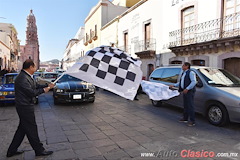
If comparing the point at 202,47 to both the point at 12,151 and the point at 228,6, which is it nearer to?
the point at 228,6

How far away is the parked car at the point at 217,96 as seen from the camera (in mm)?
5066

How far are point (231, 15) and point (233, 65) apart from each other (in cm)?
249

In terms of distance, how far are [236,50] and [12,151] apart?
386 inches

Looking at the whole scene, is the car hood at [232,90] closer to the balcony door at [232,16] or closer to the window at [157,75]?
the window at [157,75]

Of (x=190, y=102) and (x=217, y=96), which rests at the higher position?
(x=217, y=96)

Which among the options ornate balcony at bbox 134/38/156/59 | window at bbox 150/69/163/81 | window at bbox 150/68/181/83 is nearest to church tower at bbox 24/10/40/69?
ornate balcony at bbox 134/38/156/59

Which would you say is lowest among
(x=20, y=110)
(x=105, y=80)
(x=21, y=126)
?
(x=21, y=126)

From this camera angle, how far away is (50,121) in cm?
590

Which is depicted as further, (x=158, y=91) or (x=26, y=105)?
(x=158, y=91)

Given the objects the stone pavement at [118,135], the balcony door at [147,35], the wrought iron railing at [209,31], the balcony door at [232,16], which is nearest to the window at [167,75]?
the stone pavement at [118,135]

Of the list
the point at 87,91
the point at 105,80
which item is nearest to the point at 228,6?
the point at 87,91

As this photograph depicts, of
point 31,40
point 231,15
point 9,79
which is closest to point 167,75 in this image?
point 231,15

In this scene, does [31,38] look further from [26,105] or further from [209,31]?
[26,105]

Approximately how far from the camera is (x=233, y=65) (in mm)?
9406
